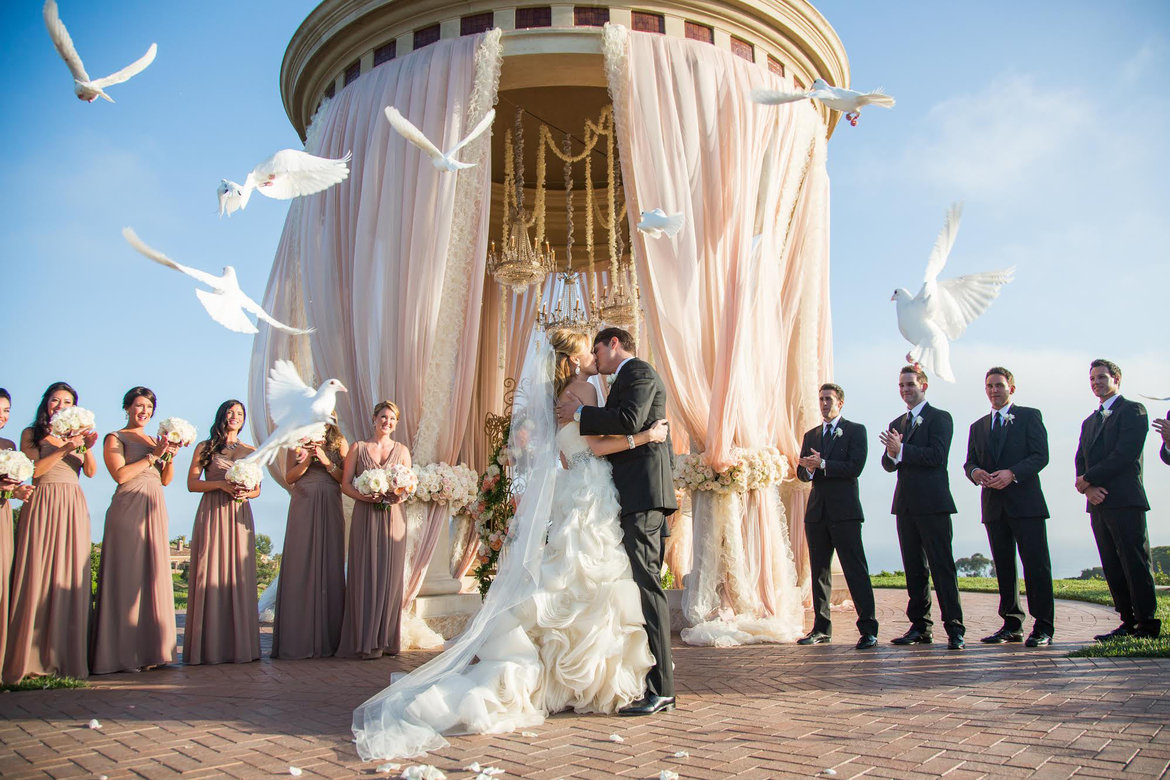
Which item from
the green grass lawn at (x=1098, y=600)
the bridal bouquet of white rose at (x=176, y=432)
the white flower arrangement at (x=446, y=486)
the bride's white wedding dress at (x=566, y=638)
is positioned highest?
the bridal bouquet of white rose at (x=176, y=432)

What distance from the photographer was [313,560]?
625cm

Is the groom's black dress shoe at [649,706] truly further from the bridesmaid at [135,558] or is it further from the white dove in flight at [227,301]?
the bridesmaid at [135,558]

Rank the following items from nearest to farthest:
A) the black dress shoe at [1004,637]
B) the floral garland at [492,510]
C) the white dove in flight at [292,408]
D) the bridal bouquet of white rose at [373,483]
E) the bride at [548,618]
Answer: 1. the bride at [548,618]
2. the white dove in flight at [292,408]
3. the black dress shoe at [1004,637]
4. the bridal bouquet of white rose at [373,483]
5. the floral garland at [492,510]

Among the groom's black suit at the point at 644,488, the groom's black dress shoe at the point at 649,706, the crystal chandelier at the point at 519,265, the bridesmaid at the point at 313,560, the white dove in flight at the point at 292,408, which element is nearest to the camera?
the groom's black dress shoe at the point at 649,706

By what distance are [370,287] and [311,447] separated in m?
1.67

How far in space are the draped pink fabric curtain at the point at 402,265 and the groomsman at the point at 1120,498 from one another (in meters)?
4.77

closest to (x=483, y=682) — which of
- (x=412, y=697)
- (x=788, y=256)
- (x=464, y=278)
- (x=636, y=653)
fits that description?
(x=412, y=697)

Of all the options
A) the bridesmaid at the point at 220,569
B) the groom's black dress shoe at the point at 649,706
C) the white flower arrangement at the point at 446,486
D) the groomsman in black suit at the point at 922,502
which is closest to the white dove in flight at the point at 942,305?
the groomsman in black suit at the point at 922,502

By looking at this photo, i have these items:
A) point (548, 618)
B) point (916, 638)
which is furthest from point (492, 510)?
point (916, 638)

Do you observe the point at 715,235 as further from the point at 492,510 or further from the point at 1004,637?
the point at 1004,637

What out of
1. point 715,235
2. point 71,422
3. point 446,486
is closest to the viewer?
point 71,422

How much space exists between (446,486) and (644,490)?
318cm

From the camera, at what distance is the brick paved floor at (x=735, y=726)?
2832 mm

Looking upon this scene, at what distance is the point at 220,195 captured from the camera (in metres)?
5.28
